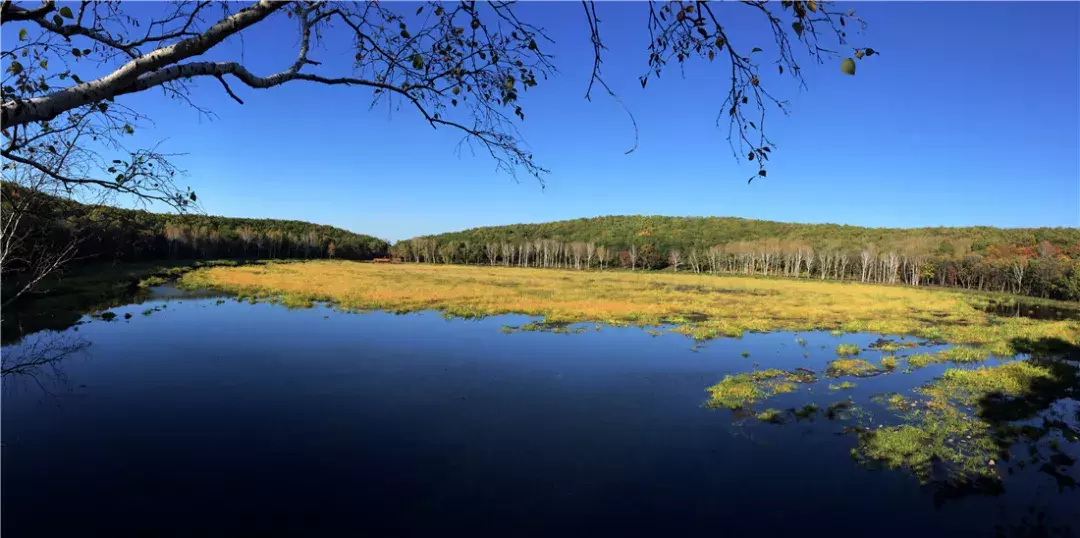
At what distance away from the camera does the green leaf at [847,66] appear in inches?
96.7

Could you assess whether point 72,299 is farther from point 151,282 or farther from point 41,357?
point 151,282

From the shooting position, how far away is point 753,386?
15.9m

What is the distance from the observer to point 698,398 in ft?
48.8

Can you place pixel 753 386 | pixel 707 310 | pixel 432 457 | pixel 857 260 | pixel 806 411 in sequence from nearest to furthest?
pixel 432 457
pixel 806 411
pixel 753 386
pixel 707 310
pixel 857 260

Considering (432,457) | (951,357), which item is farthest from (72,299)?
(951,357)

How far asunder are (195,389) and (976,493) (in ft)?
59.5

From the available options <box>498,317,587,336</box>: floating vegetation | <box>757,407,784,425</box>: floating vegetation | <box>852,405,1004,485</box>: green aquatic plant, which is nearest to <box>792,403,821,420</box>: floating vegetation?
<box>757,407,784,425</box>: floating vegetation

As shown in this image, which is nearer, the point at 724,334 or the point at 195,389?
the point at 195,389

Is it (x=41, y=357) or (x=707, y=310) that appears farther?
(x=707, y=310)

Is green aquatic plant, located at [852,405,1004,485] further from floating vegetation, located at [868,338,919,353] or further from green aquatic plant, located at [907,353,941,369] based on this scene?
floating vegetation, located at [868,338,919,353]

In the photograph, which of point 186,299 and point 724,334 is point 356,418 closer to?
point 724,334

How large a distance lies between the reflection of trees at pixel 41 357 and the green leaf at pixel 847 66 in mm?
18678

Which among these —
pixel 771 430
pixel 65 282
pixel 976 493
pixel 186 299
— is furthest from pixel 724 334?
pixel 65 282

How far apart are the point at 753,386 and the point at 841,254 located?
124165 mm
